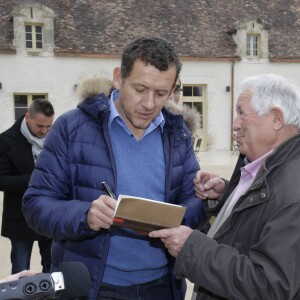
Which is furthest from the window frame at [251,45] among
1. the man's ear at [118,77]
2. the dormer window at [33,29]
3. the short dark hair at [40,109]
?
the man's ear at [118,77]

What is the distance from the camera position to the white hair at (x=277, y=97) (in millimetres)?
2158

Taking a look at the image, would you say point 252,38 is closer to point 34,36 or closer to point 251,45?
point 251,45

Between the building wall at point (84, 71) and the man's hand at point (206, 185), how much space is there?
1568cm

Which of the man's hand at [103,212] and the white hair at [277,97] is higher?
the white hair at [277,97]

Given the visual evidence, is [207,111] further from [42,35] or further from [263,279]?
[263,279]

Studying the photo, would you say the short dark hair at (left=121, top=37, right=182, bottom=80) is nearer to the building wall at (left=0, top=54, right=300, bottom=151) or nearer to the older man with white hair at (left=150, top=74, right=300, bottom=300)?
the older man with white hair at (left=150, top=74, right=300, bottom=300)

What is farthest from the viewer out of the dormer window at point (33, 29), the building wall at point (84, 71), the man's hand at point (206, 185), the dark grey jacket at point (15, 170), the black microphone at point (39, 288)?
the building wall at point (84, 71)

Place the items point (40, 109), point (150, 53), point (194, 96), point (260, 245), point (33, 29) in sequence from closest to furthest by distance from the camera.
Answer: point (260, 245) < point (150, 53) < point (40, 109) < point (33, 29) < point (194, 96)

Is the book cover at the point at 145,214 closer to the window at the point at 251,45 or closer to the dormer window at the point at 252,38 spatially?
the dormer window at the point at 252,38

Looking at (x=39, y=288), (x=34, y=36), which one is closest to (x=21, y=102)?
(x=34, y=36)

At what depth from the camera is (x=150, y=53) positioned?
2338 mm

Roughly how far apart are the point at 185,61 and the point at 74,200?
19.4 meters

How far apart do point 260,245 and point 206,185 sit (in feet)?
2.76

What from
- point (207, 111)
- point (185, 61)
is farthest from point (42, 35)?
point (207, 111)
